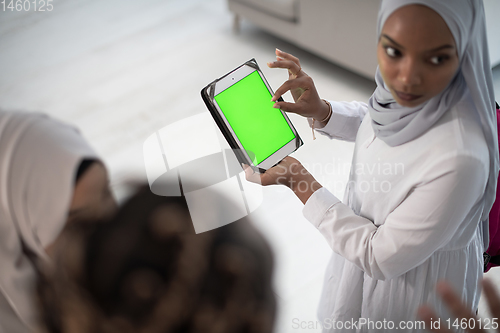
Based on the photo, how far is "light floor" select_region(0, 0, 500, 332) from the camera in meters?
1.76

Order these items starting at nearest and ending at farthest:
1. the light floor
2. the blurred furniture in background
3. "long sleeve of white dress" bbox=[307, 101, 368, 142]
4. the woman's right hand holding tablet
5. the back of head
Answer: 1. the back of head
2. the woman's right hand holding tablet
3. "long sleeve of white dress" bbox=[307, 101, 368, 142]
4. the light floor
5. the blurred furniture in background

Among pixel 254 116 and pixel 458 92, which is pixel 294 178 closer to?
pixel 254 116

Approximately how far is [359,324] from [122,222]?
0.84 meters

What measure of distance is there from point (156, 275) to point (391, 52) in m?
0.53

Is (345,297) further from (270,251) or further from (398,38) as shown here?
(270,251)

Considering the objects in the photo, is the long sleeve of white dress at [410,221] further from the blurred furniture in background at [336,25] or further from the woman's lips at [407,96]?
the blurred furniture in background at [336,25]

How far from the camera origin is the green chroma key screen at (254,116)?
2.98 feet

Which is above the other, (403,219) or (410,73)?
(410,73)

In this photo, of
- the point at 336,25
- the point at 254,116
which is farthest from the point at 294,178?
the point at 336,25

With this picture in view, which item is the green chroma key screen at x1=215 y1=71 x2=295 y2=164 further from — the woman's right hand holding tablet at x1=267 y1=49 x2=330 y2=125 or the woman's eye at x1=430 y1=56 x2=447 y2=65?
the woman's eye at x1=430 y1=56 x2=447 y2=65

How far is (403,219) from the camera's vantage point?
2.32ft

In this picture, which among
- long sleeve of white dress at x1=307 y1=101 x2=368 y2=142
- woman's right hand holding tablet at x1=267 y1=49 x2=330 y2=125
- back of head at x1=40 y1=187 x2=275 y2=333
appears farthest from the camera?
long sleeve of white dress at x1=307 y1=101 x2=368 y2=142

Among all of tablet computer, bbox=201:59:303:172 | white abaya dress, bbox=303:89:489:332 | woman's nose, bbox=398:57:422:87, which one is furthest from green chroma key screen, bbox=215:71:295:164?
woman's nose, bbox=398:57:422:87

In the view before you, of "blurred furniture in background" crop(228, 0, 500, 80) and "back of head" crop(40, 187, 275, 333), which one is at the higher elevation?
"back of head" crop(40, 187, 275, 333)
